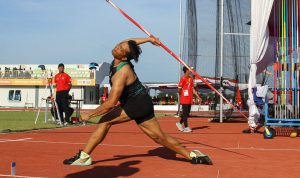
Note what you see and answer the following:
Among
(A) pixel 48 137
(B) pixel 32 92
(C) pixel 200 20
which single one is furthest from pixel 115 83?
(B) pixel 32 92

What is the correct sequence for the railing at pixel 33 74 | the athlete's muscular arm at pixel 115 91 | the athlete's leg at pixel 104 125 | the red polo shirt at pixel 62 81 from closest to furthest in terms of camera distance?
the athlete's muscular arm at pixel 115 91 < the athlete's leg at pixel 104 125 < the red polo shirt at pixel 62 81 < the railing at pixel 33 74

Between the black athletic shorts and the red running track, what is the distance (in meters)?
0.74

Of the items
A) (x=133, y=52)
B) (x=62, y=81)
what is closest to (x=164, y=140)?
(x=133, y=52)

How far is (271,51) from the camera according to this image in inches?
600

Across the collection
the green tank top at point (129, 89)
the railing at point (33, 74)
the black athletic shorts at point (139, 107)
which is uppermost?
the railing at point (33, 74)

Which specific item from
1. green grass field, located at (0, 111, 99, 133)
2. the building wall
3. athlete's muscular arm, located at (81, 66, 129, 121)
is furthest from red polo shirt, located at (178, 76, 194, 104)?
the building wall

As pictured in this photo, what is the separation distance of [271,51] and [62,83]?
7141mm

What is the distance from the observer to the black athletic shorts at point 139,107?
6672 mm

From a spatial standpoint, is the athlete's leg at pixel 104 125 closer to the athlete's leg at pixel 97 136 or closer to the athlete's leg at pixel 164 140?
the athlete's leg at pixel 97 136

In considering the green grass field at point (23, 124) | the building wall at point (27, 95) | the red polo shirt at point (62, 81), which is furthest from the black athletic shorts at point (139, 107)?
the building wall at point (27, 95)

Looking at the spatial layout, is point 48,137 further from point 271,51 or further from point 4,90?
point 4,90

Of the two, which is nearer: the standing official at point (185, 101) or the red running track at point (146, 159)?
the red running track at point (146, 159)

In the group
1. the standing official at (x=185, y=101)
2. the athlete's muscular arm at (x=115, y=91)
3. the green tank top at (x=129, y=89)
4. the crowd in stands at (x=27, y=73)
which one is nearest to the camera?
the athlete's muscular arm at (x=115, y=91)

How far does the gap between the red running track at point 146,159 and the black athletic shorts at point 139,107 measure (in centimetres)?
74
